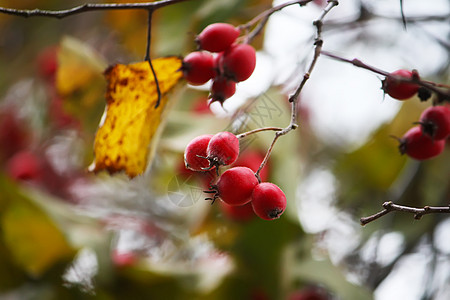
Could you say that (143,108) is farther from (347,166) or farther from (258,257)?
(347,166)

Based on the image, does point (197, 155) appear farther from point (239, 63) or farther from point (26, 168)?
point (26, 168)

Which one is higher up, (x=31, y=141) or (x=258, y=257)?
(x=258, y=257)

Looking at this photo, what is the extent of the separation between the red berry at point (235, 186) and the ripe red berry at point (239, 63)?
0.13 metres

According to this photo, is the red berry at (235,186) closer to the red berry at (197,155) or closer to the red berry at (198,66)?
the red berry at (197,155)

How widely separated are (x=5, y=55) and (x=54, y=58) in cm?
41

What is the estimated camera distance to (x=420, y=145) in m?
0.63

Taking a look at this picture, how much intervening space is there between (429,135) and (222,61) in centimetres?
27

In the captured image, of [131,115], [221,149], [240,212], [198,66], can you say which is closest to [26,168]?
[240,212]

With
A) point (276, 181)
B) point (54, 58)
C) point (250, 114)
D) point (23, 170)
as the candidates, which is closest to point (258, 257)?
point (276, 181)

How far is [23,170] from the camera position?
1563 millimetres

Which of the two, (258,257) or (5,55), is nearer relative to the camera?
(258,257)

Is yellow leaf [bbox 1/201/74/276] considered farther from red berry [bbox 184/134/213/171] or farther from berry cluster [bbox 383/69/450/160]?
berry cluster [bbox 383/69/450/160]

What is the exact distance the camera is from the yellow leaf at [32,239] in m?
1.07

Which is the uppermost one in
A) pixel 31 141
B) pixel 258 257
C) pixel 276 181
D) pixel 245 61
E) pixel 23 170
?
pixel 245 61
